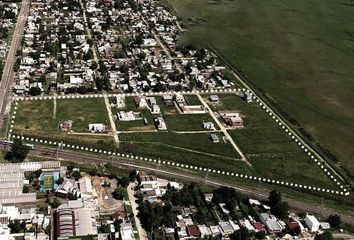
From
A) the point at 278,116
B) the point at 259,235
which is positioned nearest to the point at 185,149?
the point at 259,235

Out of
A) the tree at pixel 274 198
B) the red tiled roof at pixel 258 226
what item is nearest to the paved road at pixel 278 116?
the tree at pixel 274 198

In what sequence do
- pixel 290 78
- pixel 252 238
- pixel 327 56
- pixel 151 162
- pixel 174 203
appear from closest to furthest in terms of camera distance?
pixel 252 238 < pixel 174 203 < pixel 151 162 < pixel 290 78 < pixel 327 56

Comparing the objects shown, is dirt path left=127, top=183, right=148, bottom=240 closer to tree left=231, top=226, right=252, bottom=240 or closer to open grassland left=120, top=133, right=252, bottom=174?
open grassland left=120, top=133, right=252, bottom=174

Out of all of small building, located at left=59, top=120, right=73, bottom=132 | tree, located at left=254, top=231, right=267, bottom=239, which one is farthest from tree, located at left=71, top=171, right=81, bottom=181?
tree, located at left=254, top=231, right=267, bottom=239

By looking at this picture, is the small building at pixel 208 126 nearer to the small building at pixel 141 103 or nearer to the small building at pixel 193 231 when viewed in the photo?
the small building at pixel 141 103

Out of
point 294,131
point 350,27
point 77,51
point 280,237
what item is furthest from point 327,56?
point 280,237

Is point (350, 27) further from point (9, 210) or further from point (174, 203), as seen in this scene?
point (9, 210)

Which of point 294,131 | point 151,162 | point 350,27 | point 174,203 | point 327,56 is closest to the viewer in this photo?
point 174,203
